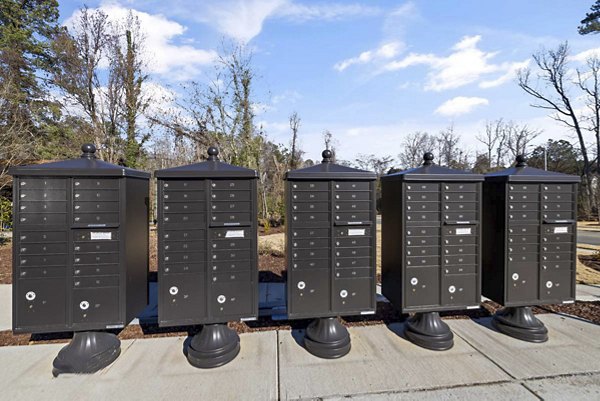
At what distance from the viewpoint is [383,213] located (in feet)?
10.4

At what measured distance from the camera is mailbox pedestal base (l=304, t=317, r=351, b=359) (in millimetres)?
2506

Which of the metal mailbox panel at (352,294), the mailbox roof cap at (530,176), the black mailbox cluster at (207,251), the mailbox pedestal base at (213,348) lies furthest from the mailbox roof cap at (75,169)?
the mailbox roof cap at (530,176)

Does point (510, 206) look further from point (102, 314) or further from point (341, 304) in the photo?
point (102, 314)

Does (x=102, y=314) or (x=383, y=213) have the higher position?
(x=383, y=213)

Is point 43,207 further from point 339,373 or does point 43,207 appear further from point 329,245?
point 339,373

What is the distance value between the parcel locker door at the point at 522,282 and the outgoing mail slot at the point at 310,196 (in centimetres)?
204

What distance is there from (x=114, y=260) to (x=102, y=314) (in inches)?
18.3

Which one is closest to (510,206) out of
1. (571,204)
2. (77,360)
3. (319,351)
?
(571,204)

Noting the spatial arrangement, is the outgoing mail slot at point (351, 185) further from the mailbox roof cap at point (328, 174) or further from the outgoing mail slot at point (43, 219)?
the outgoing mail slot at point (43, 219)

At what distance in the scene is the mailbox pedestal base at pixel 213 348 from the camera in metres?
2.36

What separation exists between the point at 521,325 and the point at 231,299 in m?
2.92

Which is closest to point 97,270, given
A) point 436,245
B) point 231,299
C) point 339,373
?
point 231,299

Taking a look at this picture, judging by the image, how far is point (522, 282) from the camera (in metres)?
2.83

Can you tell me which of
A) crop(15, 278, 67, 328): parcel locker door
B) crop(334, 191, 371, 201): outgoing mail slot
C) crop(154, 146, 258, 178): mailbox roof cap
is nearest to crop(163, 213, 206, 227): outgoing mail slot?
crop(154, 146, 258, 178): mailbox roof cap
